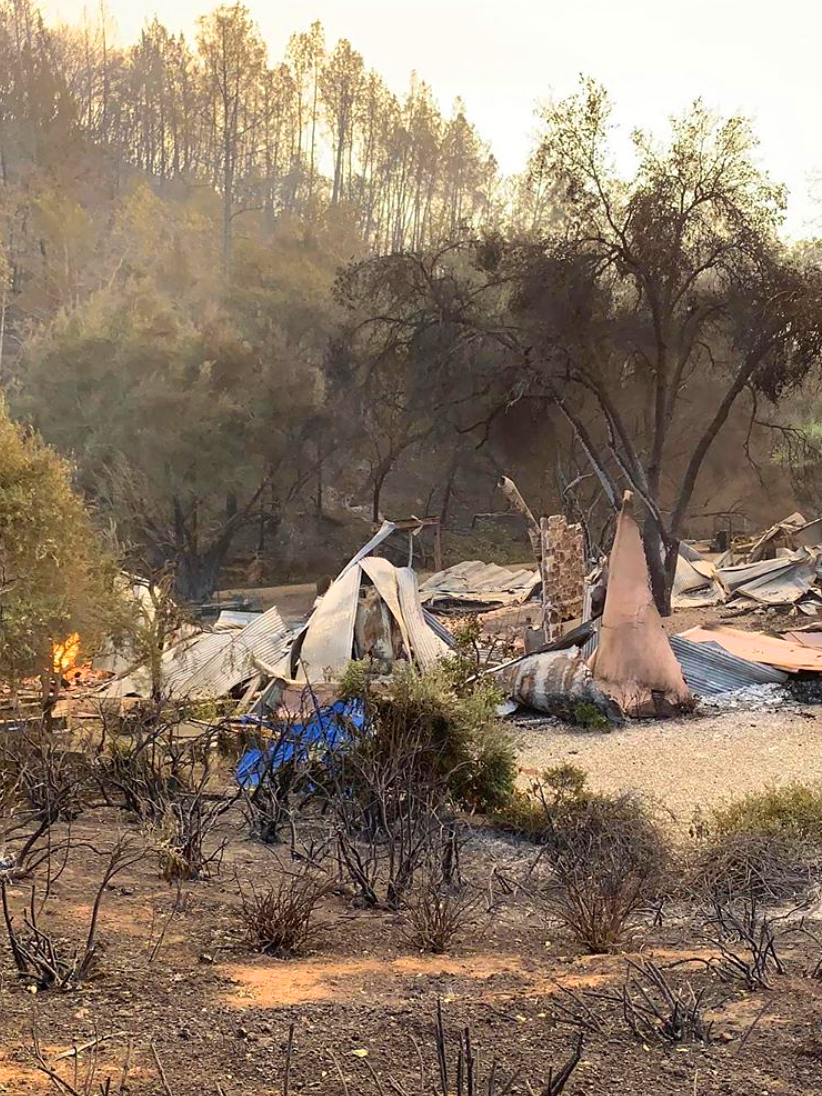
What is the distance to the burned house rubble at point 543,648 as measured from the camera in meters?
13.0

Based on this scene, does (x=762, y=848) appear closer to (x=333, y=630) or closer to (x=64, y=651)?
(x=64, y=651)

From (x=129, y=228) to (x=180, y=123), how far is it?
20935 mm

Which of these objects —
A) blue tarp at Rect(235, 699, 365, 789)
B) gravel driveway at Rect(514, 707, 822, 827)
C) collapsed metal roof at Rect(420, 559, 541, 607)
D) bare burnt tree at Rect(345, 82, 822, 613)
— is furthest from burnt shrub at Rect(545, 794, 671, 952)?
collapsed metal roof at Rect(420, 559, 541, 607)

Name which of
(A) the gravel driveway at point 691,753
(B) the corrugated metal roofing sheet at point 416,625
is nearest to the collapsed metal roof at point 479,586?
(B) the corrugated metal roofing sheet at point 416,625

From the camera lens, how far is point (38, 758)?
8094mm

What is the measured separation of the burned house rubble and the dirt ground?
4.54 metres

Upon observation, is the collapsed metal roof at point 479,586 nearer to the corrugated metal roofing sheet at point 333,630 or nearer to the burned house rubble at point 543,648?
the burned house rubble at point 543,648

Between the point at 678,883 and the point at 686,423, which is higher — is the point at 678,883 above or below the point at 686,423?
below

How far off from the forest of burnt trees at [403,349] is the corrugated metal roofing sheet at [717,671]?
20.0ft

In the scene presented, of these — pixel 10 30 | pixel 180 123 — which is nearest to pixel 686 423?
pixel 180 123

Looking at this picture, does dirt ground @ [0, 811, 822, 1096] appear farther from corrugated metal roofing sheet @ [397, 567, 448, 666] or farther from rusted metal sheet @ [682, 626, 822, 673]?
rusted metal sheet @ [682, 626, 822, 673]

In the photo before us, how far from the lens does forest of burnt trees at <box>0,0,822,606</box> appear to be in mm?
20453

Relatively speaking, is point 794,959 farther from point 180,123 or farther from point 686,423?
point 180,123

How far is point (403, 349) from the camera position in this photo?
925 inches
